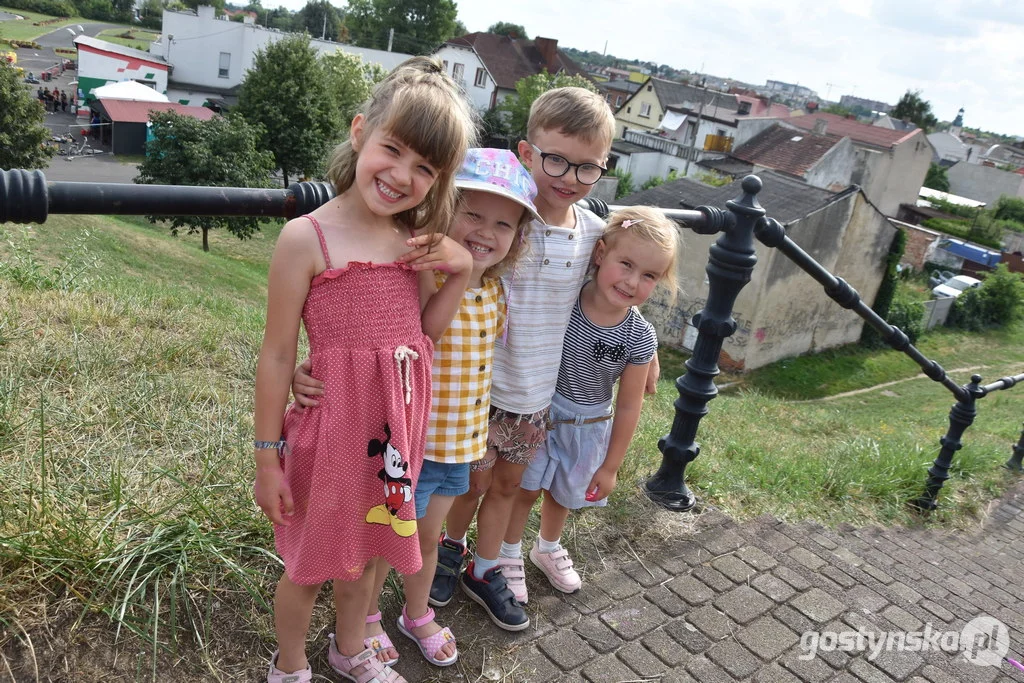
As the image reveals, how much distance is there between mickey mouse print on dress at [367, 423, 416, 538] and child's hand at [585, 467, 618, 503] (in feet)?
2.79

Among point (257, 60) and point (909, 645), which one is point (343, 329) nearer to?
point (909, 645)

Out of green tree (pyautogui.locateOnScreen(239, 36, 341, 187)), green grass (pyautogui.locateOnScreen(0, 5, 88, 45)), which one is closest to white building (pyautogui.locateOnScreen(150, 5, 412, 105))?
green grass (pyautogui.locateOnScreen(0, 5, 88, 45))

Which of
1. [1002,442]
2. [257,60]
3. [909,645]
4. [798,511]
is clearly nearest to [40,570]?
[909,645]

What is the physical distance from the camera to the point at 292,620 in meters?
1.82

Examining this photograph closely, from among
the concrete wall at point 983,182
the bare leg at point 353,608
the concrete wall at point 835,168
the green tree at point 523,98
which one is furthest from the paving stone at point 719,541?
the concrete wall at point 983,182

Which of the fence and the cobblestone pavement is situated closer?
the fence

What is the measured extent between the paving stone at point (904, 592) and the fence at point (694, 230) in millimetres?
865

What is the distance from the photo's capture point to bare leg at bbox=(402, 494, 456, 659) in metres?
2.07

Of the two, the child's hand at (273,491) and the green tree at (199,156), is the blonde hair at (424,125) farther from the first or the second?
the green tree at (199,156)

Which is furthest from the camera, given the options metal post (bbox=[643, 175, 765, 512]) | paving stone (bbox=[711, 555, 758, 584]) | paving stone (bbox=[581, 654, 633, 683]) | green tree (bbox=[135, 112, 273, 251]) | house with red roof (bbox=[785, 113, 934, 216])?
house with red roof (bbox=[785, 113, 934, 216])

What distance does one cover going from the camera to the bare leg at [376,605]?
6.51 feet

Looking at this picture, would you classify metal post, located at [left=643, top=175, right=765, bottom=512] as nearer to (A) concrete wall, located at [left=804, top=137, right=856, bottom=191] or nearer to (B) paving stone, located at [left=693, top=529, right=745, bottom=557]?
(B) paving stone, located at [left=693, top=529, right=745, bottom=557]

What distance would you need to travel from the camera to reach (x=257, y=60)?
2822cm

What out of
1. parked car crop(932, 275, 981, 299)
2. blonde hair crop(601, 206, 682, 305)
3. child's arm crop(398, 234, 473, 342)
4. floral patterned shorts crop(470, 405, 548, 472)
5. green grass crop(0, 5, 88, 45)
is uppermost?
blonde hair crop(601, 206, 682, 305)
